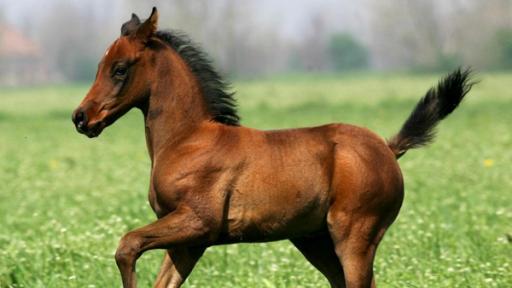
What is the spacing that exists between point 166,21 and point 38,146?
110 m

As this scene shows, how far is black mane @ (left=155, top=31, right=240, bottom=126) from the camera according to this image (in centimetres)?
700

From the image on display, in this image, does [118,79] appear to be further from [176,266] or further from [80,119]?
[176,266]

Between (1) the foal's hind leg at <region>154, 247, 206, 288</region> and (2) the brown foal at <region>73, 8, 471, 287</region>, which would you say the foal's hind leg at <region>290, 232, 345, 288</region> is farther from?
(1) the foal's hind leg at <region>154, 247, 206, 288</region>

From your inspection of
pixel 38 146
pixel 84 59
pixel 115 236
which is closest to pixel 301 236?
pixel 115 236

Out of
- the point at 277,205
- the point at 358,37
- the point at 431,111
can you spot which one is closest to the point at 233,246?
the point at 431,111

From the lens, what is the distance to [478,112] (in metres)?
38.2

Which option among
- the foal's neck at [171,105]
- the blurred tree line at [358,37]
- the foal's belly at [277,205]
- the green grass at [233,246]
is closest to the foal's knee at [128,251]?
the foal's belly at [277,205]

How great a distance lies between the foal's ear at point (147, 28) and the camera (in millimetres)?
6750

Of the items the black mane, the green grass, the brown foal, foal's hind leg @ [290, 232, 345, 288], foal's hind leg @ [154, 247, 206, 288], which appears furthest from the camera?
the green grass

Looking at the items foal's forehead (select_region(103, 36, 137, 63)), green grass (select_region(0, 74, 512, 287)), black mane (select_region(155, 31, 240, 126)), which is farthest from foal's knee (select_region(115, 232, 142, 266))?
green grass (select_region(0, 74, 512, 287))

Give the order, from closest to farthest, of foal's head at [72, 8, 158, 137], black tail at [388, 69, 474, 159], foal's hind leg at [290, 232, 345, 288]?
foal's head at [72, 8, 158, 137]
foal's hind leg at [290, 232, 345, 288]
black tail at [388, 69, 474, 159]

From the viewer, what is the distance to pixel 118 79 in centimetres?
674

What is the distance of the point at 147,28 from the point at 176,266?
1.50m

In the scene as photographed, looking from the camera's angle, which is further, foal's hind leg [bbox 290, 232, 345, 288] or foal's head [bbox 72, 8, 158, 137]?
foal's hind leg [bbox 290, 232, 345, 288]
